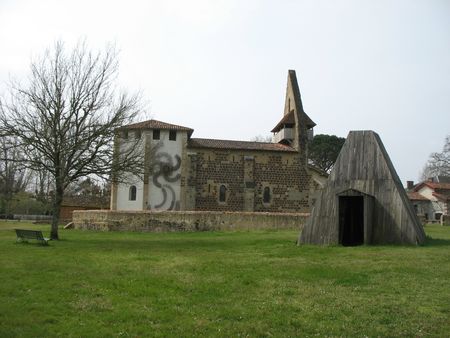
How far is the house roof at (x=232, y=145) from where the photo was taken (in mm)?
36062

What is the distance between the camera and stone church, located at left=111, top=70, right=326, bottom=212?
34.9 meters

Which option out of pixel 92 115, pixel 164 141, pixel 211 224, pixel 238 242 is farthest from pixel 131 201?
pixel 238 242

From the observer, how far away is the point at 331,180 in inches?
674

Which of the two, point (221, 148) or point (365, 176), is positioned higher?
point (221, 148)

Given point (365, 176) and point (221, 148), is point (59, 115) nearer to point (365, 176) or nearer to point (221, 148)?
point (365, 176)

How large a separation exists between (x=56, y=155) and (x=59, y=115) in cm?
179

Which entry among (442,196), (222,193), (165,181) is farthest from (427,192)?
(165,181)

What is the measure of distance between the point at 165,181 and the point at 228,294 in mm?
27119

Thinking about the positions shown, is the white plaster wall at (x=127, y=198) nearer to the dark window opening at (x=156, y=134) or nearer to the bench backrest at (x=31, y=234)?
the dark window opening at (x=156, y=134)

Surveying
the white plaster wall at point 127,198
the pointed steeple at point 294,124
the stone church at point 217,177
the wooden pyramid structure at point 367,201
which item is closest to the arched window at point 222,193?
the stone church at point 217,177

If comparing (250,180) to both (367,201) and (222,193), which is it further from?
(367,201)

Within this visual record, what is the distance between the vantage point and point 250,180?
→ 118ft

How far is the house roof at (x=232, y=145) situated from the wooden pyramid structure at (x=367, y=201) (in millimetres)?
19110

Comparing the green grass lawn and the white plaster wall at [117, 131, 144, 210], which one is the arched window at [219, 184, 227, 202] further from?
the green grass lawn
